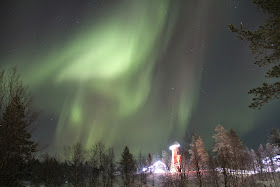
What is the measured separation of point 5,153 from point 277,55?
14.1 m

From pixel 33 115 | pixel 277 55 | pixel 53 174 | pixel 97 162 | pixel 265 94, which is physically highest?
pixel 277 55

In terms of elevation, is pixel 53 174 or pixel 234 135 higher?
pixel 234 135

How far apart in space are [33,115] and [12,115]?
1.67m

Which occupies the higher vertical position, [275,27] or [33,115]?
[275,27]

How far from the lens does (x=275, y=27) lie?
10828 millimetres

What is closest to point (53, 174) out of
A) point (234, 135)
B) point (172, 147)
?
point (172, 147)

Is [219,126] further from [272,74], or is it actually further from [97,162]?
[272,74]

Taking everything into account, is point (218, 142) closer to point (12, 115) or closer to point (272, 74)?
point (272, 74)

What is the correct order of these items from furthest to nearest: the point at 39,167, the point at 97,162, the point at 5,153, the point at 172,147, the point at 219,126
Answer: the point at 172,147 → the point at 39,167 → the point at 219,126 → the point at 97,162 → the point at 5,153

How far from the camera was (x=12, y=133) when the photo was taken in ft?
25.9

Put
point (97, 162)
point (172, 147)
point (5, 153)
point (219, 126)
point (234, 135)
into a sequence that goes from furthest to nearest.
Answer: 1. point (172, 147)
2. point (234, 135)
3. point (219, 126)
4. point (97, 162)
5. point (5, 153)

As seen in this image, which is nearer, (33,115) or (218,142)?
(33,115)

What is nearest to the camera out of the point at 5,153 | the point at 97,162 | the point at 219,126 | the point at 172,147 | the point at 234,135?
the point at 5,153

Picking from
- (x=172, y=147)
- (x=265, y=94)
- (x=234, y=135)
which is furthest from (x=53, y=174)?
(x=265, y=94)
